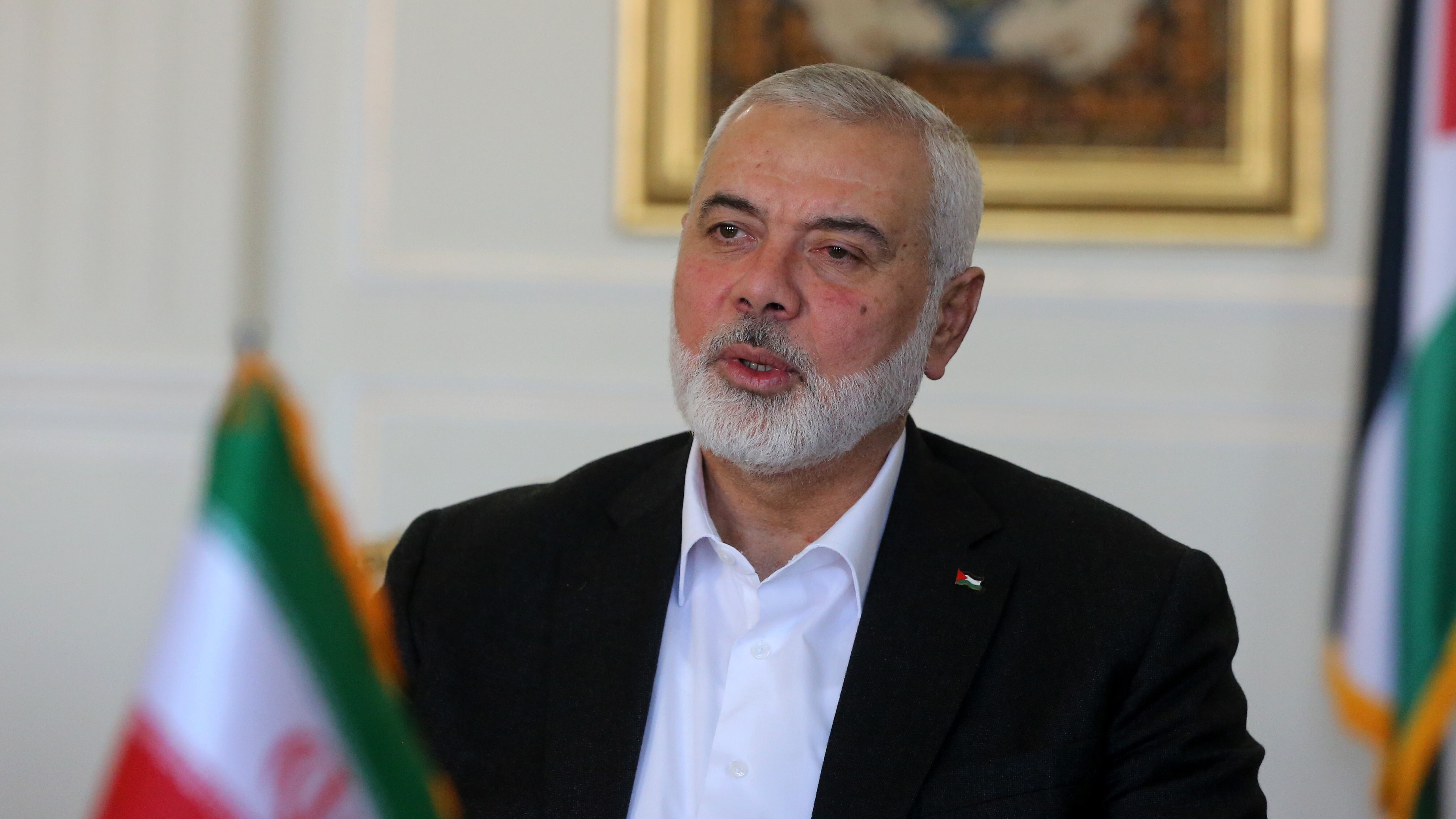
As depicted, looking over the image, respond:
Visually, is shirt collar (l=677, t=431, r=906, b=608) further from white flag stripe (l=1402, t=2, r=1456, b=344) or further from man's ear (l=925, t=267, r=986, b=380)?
white flag stripe (l=1402, t=2, r=1456, b=344)

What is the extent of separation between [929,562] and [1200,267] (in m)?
1.77

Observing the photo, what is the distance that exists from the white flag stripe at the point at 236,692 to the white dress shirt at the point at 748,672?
94cm

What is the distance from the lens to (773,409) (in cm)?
187

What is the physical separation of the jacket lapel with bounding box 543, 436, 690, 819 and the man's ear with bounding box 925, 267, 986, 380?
0.42 m

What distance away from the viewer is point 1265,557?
331 cm

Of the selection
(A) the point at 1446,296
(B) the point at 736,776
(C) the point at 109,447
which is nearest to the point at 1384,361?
(A) the point at 1446,296

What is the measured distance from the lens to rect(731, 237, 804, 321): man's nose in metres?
1.87

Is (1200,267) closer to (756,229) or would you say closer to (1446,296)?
(1446,296)

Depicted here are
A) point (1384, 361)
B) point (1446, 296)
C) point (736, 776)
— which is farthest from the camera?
point (1384, 361)

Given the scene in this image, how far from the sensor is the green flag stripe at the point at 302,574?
2.77ft

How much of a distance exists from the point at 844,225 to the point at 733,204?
0.52ft

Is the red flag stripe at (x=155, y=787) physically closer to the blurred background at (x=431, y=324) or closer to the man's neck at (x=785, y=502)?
the man's neck at (x=785, y=502)

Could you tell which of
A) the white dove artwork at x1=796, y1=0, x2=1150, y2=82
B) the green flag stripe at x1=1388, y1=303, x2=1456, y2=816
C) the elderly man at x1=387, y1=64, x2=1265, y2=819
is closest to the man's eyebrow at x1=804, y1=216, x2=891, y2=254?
the elderly man at x1=387, y1=64, x2=1265, y2=819

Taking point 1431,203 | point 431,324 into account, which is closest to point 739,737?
point 1431,203
